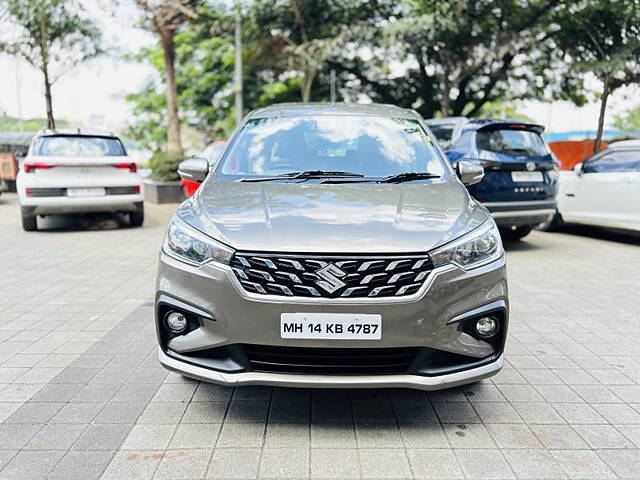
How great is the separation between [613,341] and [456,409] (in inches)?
74.3

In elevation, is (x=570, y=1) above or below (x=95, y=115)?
above

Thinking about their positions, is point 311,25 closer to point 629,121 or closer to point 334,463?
point 334,463

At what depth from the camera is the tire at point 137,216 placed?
10.2 metres

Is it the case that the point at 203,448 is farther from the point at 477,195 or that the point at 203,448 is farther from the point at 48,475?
the point at 477,195

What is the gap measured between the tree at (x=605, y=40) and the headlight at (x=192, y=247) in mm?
14410

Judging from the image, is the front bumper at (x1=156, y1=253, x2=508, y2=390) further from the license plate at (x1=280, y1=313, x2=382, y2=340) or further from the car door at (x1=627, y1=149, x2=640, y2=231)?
the car door at (x1=627, y1=149, x2=640, y2=231)

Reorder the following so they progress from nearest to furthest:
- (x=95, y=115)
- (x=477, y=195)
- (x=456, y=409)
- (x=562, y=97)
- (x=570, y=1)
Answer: (x=456, y=409)
(x=477, y=195)
(x=570, y=1)
(x=562, y=97)
(x=95, y=115)

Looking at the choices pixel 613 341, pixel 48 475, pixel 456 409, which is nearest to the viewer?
pixel 48 475

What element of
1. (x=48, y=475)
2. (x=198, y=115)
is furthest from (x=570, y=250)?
(x=198, y=115)

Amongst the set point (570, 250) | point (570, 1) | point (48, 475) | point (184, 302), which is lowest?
point (570, 250)

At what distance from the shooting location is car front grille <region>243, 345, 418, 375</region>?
2.76 m

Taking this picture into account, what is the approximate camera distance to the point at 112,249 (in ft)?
26.8

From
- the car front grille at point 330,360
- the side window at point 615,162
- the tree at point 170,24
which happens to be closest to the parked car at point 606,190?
the side window at point 615,162

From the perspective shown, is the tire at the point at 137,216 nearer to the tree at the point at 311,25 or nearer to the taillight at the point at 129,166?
the taillight at the point at 129,166
